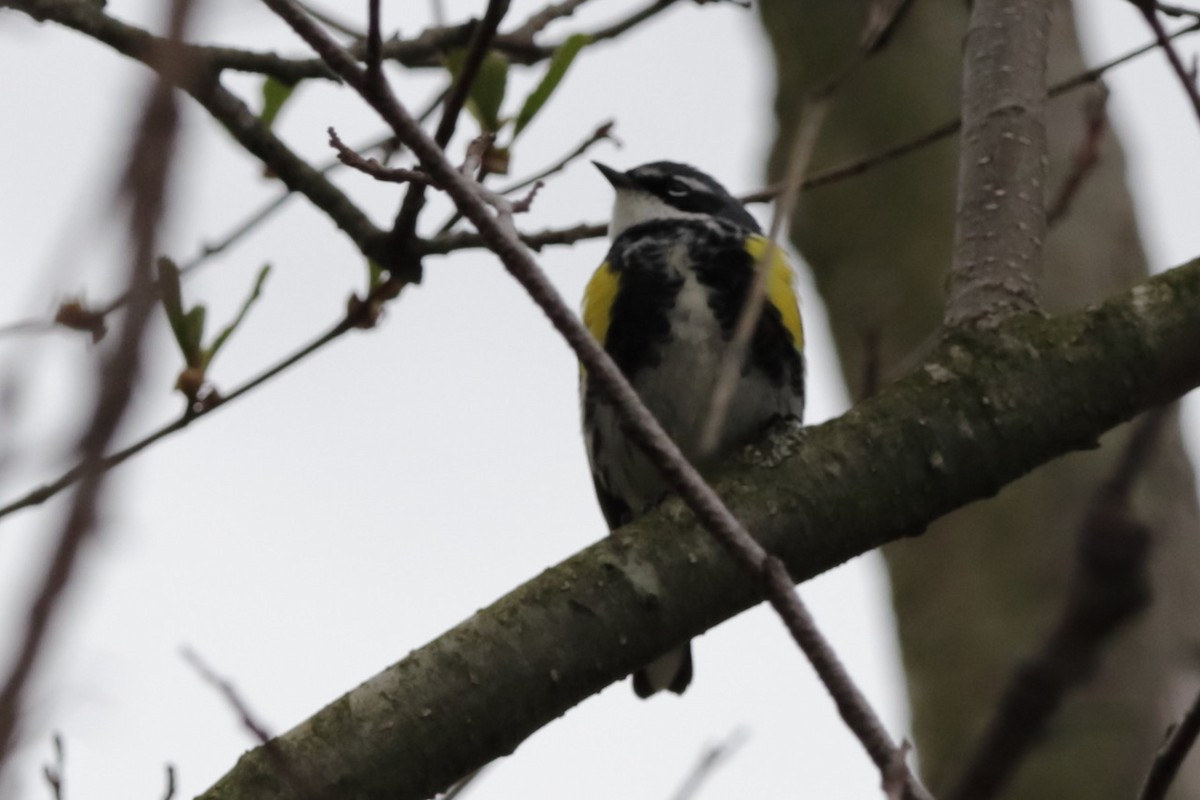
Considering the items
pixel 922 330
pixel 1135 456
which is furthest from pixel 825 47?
pixel 1135 456

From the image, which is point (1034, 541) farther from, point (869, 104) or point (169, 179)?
point (169, 179)

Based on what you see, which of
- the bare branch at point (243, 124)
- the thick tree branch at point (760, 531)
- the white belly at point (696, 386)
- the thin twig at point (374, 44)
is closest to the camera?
the thin twig at point (374, 44)

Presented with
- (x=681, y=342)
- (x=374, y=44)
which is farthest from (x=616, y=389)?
(x=681, y=342)

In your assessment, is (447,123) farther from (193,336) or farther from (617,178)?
(617,178)

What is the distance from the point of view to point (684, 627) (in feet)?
8.31

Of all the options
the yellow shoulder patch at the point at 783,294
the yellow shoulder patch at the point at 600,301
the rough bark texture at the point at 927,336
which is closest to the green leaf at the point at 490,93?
the yellow shoulder patch at the point at 600,301

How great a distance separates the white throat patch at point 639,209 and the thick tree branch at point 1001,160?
1.41 meters

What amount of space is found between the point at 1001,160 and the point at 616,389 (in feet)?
6.43

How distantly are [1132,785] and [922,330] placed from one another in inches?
80.6

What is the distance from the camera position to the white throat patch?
4845mm

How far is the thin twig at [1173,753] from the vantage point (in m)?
1.56

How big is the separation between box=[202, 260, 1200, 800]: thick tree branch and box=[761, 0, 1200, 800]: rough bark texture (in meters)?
2.90

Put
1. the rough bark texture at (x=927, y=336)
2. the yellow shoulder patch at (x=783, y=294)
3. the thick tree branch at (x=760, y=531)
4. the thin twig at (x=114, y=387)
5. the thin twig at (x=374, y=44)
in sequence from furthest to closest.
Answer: the rough bark texture at (x=927, y=336) → the yellow shoulder patch at (x=783, y=294) → the thick tree branch at (x=760, y=531) → the thin twig at (x=374, y=44) → the thin twig at (x=114, y=387)

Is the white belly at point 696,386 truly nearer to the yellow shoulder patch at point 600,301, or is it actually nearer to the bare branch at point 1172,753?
the yellow shoulder patch at point 600,301
